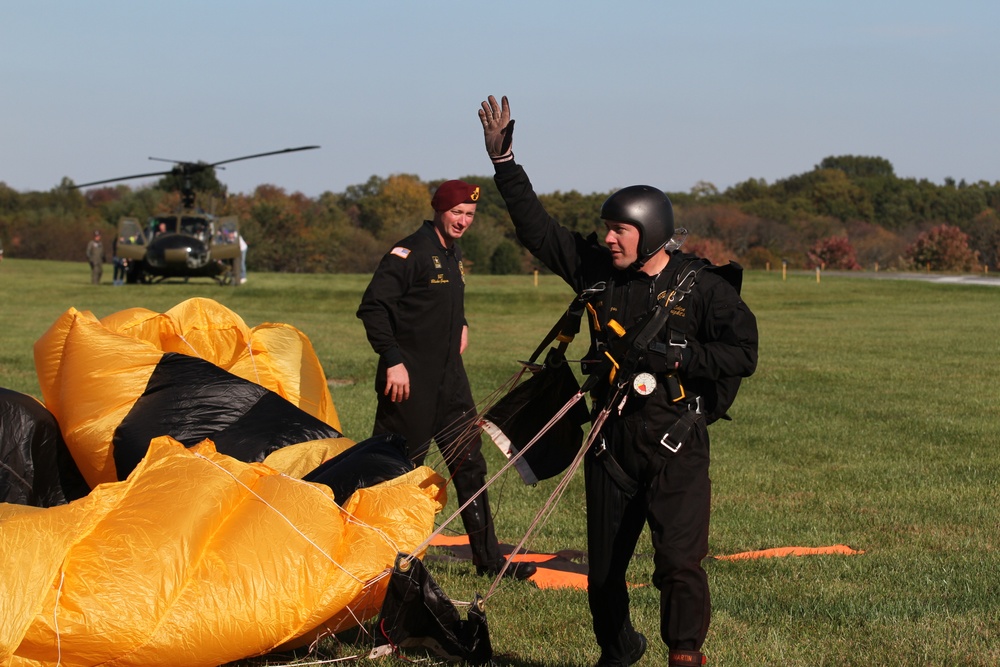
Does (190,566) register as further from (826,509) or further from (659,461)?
(826,509)

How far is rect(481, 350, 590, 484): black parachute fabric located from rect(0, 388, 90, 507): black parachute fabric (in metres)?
2.38

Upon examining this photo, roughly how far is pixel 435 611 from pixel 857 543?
2.84 m

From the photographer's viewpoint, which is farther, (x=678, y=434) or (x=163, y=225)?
(x=163, y=225)

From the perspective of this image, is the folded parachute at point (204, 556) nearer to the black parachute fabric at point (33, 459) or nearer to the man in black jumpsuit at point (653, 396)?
the man in black jumpsuit at point (653, 396)

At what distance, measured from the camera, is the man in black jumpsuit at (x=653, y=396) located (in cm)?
365

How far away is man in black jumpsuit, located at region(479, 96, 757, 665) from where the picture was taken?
365cm

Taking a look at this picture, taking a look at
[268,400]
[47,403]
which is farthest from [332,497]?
[47,403]

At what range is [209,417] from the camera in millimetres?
5477

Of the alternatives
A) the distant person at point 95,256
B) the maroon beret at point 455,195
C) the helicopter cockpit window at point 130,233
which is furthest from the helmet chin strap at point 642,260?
the distant person at point 95,256

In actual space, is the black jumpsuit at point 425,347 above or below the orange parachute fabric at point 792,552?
above

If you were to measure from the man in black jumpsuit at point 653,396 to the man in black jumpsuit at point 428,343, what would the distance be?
1.54 metres

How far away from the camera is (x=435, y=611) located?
12.9 feet

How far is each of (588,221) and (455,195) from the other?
201 ft

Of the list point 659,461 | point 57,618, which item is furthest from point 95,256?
point 659,461
